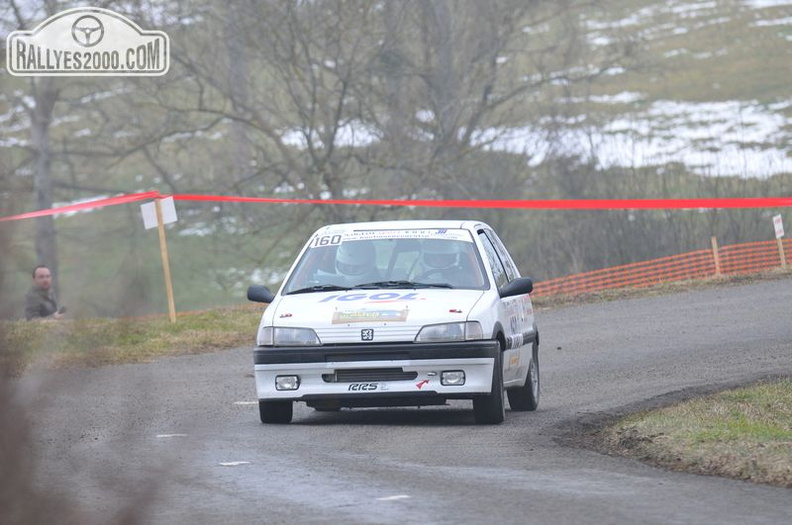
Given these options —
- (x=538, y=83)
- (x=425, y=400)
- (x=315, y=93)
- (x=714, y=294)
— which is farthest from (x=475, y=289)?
(x=538, y=83)

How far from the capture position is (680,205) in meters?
22.1

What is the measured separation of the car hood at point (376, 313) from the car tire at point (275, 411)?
634 millimetres

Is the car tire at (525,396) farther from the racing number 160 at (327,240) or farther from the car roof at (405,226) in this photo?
the racing number 160 at (327,240)

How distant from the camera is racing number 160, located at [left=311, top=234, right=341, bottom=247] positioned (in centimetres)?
1270

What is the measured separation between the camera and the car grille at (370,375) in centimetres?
1112

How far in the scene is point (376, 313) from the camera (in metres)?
11.2

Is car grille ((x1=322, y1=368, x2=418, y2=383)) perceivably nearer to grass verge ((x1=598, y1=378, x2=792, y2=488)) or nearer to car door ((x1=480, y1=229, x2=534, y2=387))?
car door ((x1=480, y1=229, x2=534, y2=387))

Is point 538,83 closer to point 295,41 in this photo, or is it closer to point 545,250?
point 545,250

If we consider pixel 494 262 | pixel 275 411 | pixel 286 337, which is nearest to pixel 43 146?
pixel 494 262

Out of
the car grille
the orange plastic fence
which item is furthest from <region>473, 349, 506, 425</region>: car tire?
the orange plastic fence

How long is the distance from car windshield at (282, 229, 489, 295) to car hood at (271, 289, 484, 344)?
1.16ft

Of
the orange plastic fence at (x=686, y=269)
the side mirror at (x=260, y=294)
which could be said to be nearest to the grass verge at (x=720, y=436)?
the side mirror at (x=260, y=294)

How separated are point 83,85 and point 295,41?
8366mm

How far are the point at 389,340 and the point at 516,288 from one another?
1.43m
